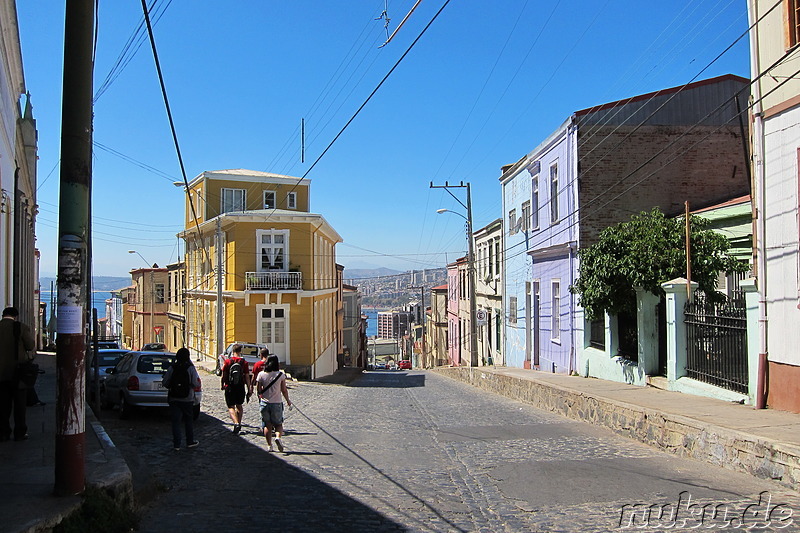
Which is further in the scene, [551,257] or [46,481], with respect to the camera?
[551,257]

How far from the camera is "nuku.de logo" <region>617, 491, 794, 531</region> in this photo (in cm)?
576

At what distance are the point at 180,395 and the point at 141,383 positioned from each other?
3476mm

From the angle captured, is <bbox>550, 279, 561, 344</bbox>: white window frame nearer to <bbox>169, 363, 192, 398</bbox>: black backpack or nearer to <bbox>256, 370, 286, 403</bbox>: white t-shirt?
<bbox>256, 370, 286, 403</bbox>: white t-shirt

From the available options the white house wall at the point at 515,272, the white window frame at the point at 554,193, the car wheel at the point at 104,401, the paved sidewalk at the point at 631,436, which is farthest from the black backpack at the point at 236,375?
the white house wall at the point at 515,272

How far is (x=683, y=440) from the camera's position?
8.97 m

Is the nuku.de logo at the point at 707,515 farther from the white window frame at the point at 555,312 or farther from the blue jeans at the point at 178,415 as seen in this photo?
the white window frame at the point at 555,312

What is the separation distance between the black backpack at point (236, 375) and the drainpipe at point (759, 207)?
8064 mm

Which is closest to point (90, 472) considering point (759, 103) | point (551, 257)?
point (759, 103)

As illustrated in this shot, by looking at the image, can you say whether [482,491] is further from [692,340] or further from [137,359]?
[137,359]

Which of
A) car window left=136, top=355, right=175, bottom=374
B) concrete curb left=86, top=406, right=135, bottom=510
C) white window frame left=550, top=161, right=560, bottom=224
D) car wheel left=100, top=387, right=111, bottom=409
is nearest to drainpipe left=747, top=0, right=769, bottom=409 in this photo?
concrete curb left=86, top=406, right=135, bottom=510

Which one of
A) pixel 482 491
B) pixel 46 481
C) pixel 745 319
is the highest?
pixel 745 319

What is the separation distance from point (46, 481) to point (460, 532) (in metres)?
3.64

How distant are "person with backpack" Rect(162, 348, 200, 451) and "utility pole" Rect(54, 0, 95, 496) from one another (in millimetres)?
4164

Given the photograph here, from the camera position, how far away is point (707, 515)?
19.8 ft
